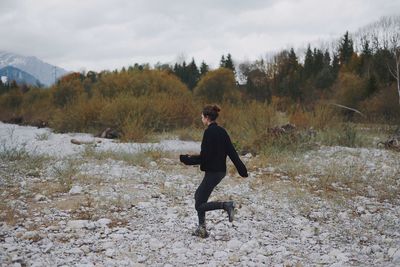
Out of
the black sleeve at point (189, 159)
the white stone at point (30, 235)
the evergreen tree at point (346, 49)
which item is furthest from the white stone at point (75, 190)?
the evergreen tree at point (346, 49)

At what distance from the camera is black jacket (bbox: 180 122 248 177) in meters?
5.00

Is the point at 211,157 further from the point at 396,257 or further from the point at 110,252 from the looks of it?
the point at 396,257

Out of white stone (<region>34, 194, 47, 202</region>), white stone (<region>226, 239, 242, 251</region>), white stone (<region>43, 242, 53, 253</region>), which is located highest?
white stone (<region>34, 194, 47, 202</region>)

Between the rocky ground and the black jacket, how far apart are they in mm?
1049

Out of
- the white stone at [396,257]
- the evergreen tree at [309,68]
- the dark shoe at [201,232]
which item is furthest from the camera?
the evergreen tree at [309,68]

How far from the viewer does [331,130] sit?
1443 centimetres

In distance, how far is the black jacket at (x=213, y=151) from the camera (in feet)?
16.4

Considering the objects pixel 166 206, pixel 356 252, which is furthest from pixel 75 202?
pixel 356 252

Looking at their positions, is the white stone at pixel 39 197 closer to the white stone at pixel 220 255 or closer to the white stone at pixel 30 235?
the white stone at pixel 30 235

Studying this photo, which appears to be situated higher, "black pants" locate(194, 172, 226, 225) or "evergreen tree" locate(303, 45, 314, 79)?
"evergreen tree" locate(303, 45, 314, 79)

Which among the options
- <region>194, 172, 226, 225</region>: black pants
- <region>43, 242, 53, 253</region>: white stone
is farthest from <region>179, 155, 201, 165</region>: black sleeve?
<region>43, 242, 53, 253</region>: white stone

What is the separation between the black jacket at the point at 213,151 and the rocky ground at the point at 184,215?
1.05 m

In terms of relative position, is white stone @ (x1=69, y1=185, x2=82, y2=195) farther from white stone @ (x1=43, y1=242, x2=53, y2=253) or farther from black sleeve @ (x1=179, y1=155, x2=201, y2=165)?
black sleeve @ (x1=179, y1=155, x2=201, y2=165)

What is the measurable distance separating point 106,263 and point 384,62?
145 ft
